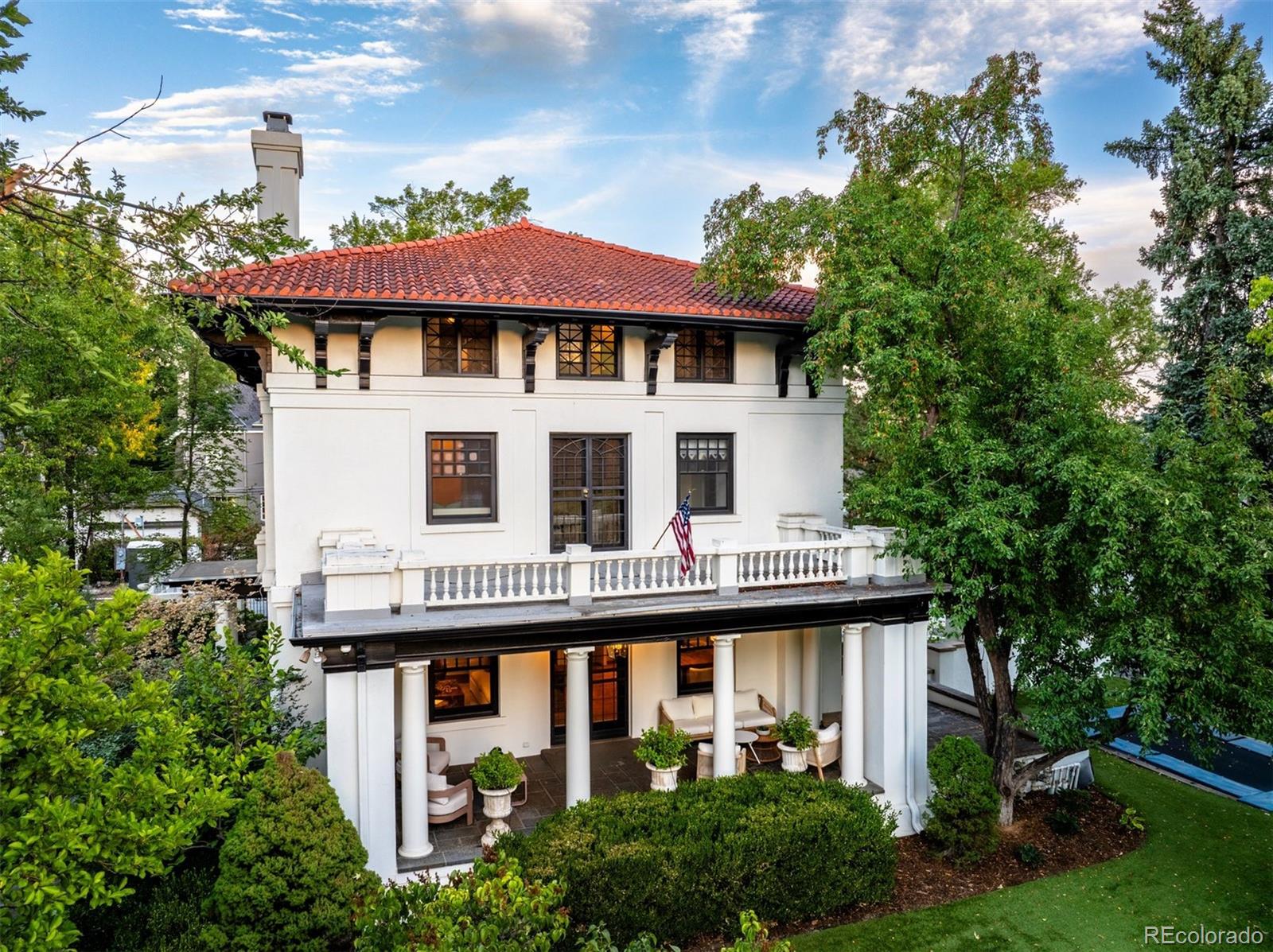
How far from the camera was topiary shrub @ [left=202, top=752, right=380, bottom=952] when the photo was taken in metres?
7.96

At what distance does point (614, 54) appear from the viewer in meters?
15.3

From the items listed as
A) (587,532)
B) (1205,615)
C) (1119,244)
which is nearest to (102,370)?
(587,532)

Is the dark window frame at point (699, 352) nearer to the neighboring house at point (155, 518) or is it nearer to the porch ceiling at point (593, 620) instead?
the porch ceiling at point (593, 620)

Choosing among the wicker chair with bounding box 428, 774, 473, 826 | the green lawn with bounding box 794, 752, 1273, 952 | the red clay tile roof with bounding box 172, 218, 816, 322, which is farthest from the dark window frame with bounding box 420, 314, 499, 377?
the green lawn with bounding box 794, 752, 1273, 952

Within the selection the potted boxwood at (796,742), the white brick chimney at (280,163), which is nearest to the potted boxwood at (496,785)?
the potted boxwood at (796,742)

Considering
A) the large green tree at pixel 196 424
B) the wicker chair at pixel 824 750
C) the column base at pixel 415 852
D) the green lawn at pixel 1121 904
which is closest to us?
the green lawn at pixel 1121 904

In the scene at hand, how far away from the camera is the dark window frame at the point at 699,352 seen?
14.2 metres

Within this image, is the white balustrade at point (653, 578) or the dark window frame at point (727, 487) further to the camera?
the dark window frame at point (727, 487)

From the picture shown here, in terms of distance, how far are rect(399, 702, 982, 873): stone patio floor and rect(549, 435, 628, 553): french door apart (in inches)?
159

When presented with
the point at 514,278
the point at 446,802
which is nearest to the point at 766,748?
the point at 446,802

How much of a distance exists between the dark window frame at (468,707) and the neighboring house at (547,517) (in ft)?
0.12

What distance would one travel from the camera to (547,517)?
13383 mm

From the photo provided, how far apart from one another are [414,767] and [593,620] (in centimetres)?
314

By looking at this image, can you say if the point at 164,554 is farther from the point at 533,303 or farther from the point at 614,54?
the point at 614,54
